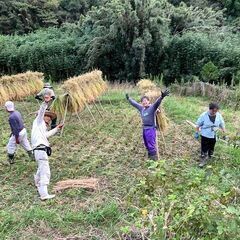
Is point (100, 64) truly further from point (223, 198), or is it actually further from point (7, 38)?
point (223, 198)

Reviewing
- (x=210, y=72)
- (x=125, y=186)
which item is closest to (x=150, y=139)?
(x=125, y=186)

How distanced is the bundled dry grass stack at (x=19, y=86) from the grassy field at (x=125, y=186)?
633mm

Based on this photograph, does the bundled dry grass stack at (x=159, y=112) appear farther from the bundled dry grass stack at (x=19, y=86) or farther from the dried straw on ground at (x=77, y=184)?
the bundled dry grass stack at (x=19, y=86)

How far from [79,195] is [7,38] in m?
16.6

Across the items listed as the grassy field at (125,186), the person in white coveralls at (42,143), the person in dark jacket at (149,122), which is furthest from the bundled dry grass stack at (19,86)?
the person in white coveralls at (42,143)

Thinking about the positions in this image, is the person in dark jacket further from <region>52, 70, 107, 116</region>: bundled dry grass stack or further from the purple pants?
<region>52, 70, 107, 116</region>: bundled dry grass stack

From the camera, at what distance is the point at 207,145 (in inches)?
305

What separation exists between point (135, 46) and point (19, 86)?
6793mm

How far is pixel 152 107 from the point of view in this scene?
7500 mm

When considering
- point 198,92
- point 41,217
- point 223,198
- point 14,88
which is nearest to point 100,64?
point 198,92

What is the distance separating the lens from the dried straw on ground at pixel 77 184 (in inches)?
265

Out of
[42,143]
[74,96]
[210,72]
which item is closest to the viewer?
[42,143]

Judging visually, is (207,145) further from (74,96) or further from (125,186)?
(74,96)

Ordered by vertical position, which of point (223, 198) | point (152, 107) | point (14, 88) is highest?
point (223, 198)
